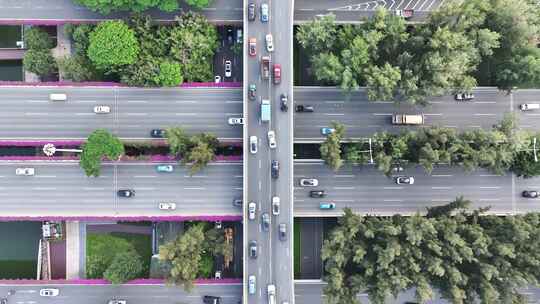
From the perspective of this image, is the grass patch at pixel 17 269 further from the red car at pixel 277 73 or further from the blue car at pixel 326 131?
the blue car at pixel 326 131

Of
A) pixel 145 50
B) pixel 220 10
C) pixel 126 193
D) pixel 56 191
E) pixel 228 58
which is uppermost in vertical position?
pixel 220 10

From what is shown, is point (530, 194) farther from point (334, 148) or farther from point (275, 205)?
point (275, 205)

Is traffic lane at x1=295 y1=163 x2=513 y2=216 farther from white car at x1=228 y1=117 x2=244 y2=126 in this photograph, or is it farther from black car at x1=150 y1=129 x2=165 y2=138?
black car at x1=150 y1=129 x2=165 y2=138

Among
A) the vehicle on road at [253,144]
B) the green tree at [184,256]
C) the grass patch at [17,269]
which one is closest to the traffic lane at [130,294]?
the grass patch at [17,269]

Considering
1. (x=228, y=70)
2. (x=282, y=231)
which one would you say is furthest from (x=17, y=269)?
(x=228, y=70)

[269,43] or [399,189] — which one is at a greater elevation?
[269,43]

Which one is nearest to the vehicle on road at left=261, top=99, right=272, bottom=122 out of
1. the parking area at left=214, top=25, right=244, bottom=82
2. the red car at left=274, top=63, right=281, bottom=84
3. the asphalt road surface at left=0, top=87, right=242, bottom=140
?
the red car at left=274, top=63, right=281, bottom=84

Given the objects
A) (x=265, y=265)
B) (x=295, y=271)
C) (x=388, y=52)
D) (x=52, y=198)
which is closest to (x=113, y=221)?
(x=52, y=198)
